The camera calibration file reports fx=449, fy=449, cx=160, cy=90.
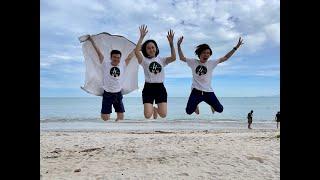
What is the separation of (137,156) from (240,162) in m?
3.68

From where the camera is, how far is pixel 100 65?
5.80m

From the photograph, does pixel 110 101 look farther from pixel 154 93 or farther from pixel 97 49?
pixel 97 49

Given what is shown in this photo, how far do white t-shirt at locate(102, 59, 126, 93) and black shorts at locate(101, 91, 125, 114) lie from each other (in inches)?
3.6

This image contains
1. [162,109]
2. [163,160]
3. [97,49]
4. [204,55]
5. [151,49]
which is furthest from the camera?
[163,160]

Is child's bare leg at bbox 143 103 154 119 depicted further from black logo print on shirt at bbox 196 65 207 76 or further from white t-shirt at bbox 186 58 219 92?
black logo print on shirt at bbox 196 65 207 76

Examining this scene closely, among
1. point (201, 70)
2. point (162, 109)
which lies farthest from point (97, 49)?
point (201, 70)

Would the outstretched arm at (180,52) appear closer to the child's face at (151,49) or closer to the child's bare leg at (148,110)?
the child's face at (151,49)

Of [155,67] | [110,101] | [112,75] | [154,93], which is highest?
[155,67]

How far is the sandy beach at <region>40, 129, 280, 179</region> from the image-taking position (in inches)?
542

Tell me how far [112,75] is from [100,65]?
8.0 inches

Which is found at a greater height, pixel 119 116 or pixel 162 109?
pixel 162 109

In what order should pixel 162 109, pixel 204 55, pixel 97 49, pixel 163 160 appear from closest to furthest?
1. pixel 97 49
2. pixel 204 55
3. pixel 162 109
4. pixel 163 160
